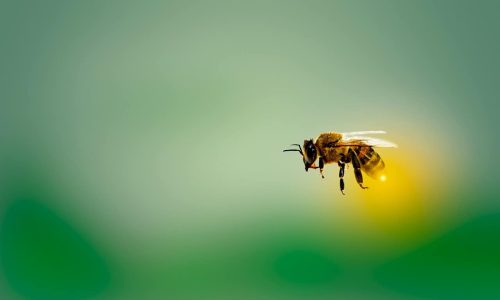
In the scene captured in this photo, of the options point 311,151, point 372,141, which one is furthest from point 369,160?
point 311,151

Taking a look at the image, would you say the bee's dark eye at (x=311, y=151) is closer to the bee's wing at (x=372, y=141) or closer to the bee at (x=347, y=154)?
the bee at (x=347, y=154)

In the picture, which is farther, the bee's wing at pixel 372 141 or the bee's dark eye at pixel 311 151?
the bee's dark eye at pixel 311 151

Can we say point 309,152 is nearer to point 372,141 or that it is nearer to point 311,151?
point 311,151

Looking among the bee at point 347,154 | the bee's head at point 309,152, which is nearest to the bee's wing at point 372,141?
the bee at point 347,154

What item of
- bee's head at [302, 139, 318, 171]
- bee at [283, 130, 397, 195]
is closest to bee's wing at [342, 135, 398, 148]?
bee at [283, 130, 397, 195]

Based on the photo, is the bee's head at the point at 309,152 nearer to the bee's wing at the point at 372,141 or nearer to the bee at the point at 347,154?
the bee at the point at 347,154

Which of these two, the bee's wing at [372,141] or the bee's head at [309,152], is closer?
the bee's wing at [372,141]

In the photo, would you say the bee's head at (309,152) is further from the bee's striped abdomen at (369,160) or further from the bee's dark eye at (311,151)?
the bee's striped abdomen at (369,160)

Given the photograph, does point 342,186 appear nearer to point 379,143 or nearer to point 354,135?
point 379,143
